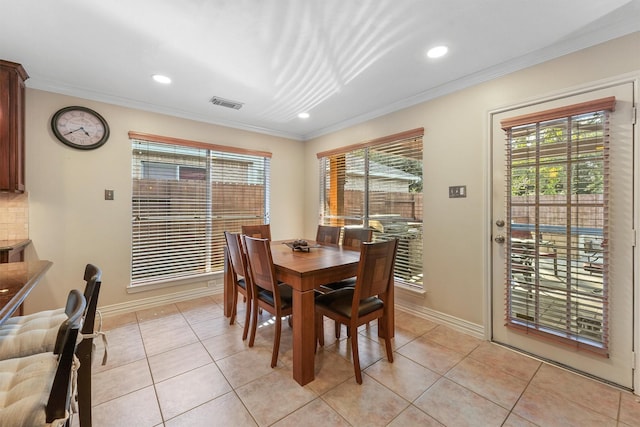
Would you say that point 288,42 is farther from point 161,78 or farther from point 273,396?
point 273,396

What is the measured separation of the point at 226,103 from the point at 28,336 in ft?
9.06

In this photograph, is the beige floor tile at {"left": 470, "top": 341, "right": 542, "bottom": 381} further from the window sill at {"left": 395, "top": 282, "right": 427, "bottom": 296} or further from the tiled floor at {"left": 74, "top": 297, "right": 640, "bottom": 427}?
the window sill at {"left": 395, "top": 282, "right": 427, "bottom": 296}

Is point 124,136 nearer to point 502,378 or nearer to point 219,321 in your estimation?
point 219,321

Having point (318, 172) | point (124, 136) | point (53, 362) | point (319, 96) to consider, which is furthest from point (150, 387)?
point (318, 172)

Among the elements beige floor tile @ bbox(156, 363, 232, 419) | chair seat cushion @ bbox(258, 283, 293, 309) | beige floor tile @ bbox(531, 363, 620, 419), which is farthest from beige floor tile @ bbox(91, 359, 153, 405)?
beige floor tile @ bbox(531, 363, 620, 419)

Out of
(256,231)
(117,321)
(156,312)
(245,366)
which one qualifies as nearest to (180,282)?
(156,312)

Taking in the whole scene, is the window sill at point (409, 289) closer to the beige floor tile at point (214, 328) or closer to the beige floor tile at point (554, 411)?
the beige floor tile at point (554, 411)

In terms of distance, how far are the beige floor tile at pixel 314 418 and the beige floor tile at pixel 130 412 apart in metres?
0.75

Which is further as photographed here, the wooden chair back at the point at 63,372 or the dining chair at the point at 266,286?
the dining chair at the point at 266,286

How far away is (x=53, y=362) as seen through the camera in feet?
3.47

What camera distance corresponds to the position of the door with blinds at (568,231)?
1829 millimetres

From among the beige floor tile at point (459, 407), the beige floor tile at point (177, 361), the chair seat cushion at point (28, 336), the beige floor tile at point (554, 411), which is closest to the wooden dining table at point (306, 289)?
the beige floor tile at point (459, 407)

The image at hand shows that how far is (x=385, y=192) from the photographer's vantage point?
342 centimetres

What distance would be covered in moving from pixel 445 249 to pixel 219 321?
251 cm
